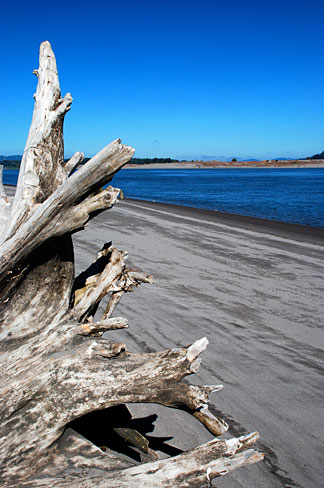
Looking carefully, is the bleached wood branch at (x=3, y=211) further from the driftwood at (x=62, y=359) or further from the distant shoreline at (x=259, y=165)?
the distant shoreline at (x=259, y=165)

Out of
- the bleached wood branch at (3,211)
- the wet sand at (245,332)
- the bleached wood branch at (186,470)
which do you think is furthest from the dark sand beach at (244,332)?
the bleached wood branch at (3,211)

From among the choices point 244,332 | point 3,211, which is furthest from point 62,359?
point 244,332

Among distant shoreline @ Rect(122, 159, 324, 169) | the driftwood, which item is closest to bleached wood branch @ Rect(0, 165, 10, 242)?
the driftwood

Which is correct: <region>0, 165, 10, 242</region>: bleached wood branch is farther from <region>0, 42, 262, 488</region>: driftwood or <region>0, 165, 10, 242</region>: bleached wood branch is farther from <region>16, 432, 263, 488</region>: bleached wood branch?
<region>16, 432, 263, 488</region>: bleached wood branch

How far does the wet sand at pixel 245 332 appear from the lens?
3.35 m

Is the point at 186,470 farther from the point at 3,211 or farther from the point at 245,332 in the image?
the point at 245,332

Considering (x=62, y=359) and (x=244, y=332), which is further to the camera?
(x=244, y=332)

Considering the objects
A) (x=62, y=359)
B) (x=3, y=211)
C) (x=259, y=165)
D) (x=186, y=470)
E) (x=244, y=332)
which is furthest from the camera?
(x=259, y=165)

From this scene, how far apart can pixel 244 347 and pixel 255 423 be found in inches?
59.5

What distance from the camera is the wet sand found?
335cm

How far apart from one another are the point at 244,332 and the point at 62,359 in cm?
333

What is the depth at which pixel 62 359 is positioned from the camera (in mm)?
2748

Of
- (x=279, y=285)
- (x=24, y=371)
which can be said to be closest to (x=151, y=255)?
(x=279, y=285)

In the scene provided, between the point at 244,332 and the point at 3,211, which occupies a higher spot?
the point at 3,211
